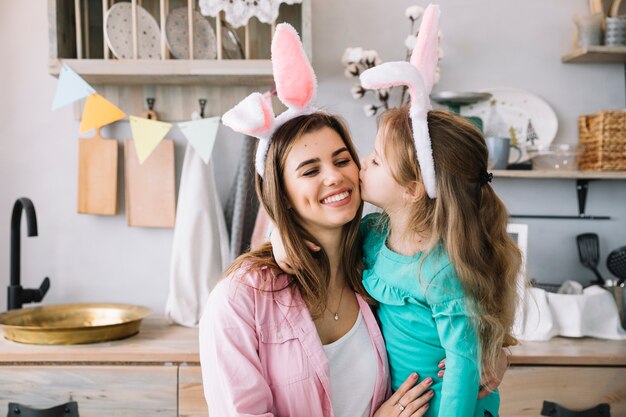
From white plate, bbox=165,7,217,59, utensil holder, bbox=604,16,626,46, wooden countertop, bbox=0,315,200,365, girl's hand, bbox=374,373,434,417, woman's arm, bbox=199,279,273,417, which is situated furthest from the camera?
utensil holder, bbox=604,16,626,46

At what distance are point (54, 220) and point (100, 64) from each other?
671mm

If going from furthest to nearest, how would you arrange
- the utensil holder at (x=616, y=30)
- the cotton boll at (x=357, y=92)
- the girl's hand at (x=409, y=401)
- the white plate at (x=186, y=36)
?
the cotton boll at (x=357, y=92)
the utensil holder at (x=616, y=30)
the white plate at (x=186, y=36)
the girl's hand at (x=409, y=401)

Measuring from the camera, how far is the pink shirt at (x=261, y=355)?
1186mm

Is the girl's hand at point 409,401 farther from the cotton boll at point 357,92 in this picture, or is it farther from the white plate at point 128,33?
the white plate at point 128,33

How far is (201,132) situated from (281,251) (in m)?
0.94

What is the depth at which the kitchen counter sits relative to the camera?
184cm

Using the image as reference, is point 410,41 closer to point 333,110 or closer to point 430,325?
point 333,110

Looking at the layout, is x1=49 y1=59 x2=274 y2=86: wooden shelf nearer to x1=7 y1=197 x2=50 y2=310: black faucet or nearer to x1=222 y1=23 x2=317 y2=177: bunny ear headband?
x1=7 y1=197 x2=50 y2=310: black faucet

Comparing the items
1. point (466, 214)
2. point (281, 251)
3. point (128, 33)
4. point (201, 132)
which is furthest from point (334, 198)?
point (128, 33)

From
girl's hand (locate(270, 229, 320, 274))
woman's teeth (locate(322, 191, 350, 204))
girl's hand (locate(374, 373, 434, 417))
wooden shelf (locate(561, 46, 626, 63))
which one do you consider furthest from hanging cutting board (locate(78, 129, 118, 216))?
wooden shelf (locate(561, 46, 626, 63))

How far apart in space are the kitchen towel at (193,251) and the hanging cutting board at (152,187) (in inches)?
4.4

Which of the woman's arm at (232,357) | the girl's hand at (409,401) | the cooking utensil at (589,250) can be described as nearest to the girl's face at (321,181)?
the woman's arm at (232,357)

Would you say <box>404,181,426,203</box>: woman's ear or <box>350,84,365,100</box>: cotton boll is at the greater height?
<box>350,84,365,100</box>: cotton boll

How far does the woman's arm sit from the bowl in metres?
1.39
